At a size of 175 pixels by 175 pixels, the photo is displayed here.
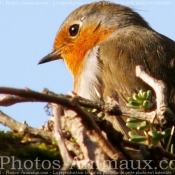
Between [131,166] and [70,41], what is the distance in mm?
4864

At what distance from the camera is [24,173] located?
8.94 ft

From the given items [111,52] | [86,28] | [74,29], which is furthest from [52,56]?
[111,52]

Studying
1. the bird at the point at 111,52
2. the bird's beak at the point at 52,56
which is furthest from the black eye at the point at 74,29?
the bird's beak at the point at 52,56

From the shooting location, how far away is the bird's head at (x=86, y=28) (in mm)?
7070

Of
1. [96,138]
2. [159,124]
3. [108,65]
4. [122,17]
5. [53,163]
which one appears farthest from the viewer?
[122,17]

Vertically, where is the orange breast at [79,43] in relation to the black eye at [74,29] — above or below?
below

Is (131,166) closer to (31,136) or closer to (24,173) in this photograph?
(24,173)

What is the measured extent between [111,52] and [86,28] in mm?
1636

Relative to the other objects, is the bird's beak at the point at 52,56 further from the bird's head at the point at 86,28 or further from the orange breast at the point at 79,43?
the orange breast at the point at 79,43

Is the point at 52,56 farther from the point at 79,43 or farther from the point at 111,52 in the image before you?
the point at 111,52

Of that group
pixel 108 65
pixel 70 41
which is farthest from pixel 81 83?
pixel 70 41

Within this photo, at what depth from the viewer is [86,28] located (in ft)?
24.2

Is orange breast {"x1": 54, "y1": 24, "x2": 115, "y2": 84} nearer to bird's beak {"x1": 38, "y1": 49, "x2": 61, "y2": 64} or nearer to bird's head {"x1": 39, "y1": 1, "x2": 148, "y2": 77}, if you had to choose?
bird's head {"x1": 39, "y1": 1, "x2": 148, "y2": 77}

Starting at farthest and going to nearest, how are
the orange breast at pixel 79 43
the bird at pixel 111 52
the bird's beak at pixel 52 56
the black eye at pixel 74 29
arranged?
the bird's beak at pixel 52 56
the black eye at pixel 74 29
the orange breast at pixel 79 43
the bird at pixel 111 52
